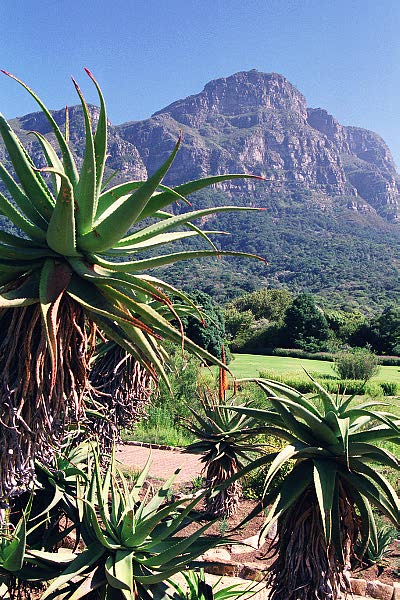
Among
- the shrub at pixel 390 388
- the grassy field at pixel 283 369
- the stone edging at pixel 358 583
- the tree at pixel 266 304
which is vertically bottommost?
the stone edging at pixel 358 583

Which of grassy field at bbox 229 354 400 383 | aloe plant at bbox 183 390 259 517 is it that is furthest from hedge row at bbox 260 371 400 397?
aloe plant at bbox 183 390 259 517

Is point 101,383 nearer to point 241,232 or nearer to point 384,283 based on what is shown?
point 384,283

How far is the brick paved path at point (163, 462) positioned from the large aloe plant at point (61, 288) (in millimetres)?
8132

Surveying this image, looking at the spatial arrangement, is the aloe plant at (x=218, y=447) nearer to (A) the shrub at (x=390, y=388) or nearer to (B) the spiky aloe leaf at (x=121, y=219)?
(B) the spiky aloe leaf at (x=121, y=219)

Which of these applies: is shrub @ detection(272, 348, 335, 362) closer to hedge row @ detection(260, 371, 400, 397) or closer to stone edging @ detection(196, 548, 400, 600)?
hedge row @ detection(260, 371, 400, 397)

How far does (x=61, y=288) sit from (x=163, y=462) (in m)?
10.1

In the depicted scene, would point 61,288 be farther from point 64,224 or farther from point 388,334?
point 388,334

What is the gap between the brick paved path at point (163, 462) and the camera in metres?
10.5

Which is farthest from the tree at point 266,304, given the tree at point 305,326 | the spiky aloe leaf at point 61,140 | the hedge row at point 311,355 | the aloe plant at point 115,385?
the spiky aloe leaf at point 61,140

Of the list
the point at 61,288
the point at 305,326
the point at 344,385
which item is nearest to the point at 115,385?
the point at 61,288

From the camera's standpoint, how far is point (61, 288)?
2104 millimetres

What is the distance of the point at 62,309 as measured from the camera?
7.29 feet

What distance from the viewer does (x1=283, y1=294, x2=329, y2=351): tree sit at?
39781mm

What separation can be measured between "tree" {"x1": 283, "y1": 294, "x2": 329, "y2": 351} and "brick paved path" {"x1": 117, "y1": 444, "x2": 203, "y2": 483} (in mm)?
27594
